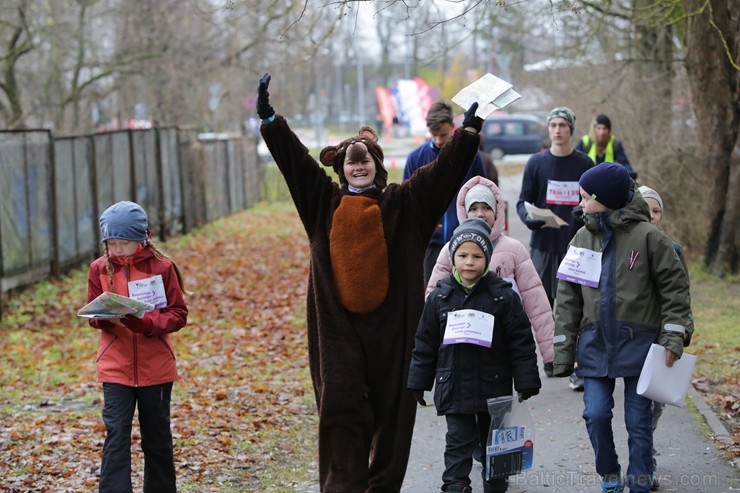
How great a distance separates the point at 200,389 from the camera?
9891 millimetres

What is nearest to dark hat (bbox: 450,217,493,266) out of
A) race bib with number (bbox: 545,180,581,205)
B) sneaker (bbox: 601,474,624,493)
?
sneaker (bbox: 601,474,624,493)

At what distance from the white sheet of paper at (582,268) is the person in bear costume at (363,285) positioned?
768mm

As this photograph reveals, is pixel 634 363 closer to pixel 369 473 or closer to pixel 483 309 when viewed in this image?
pixel 483 309

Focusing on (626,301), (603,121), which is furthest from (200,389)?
(626,301)

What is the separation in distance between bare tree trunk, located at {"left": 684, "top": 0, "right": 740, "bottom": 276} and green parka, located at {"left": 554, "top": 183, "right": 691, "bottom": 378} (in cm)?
747

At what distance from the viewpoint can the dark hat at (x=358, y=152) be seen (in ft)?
17.8

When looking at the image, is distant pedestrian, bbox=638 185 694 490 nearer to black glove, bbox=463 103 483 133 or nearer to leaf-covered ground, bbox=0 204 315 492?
black glove, bbox=463 103 483 133

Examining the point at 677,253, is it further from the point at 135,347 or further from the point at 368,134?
the point at 135,347

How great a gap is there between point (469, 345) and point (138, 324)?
5.55 feet

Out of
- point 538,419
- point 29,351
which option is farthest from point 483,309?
point 29,351

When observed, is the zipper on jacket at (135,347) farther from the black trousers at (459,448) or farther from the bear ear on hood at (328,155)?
the black trousers at (459,448)

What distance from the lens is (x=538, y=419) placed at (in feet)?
26.4

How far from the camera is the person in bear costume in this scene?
5.35m

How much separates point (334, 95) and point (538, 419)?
89.3m
